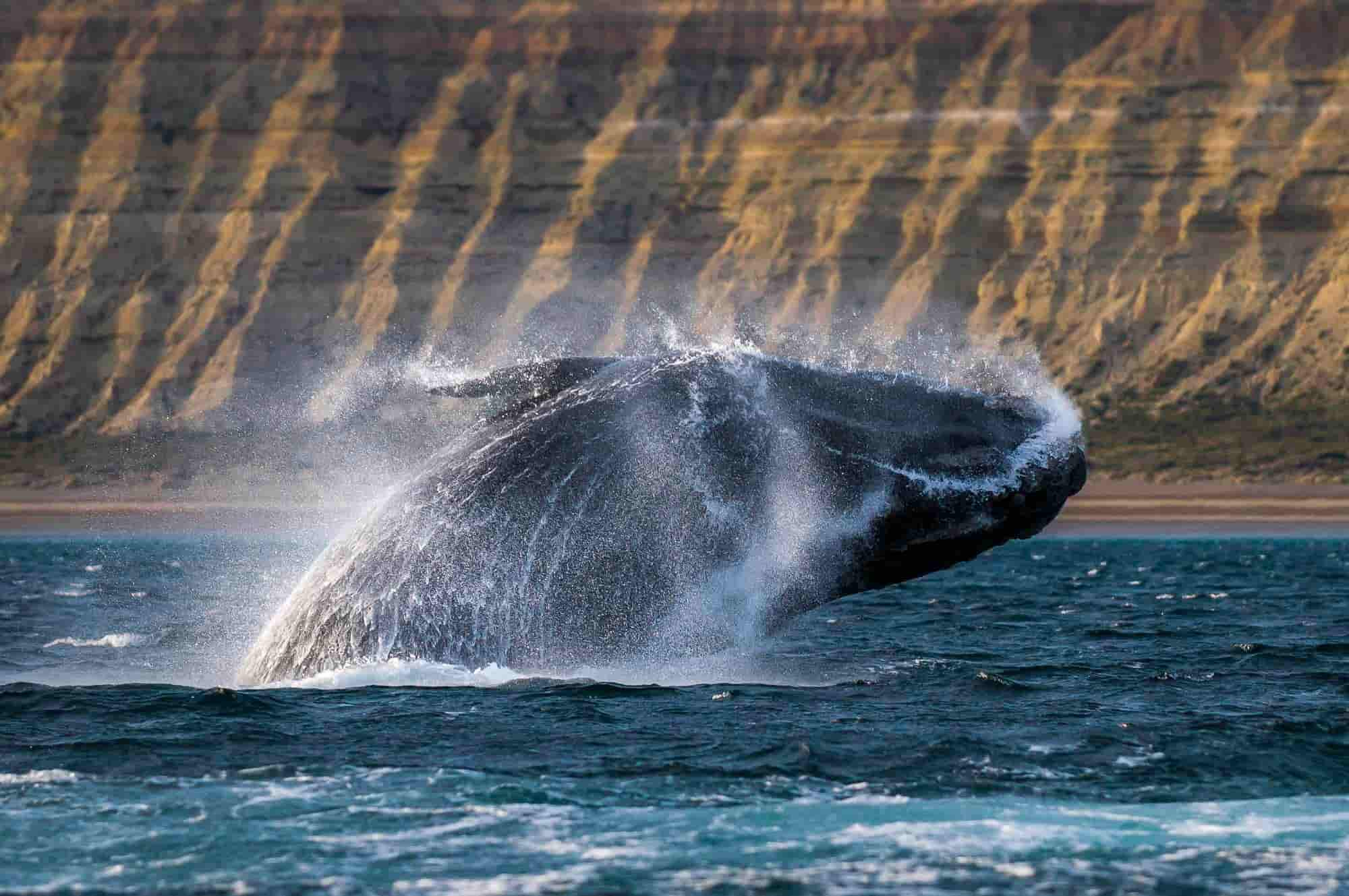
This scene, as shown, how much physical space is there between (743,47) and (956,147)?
11.3 metres

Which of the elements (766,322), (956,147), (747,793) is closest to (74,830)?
(747,793)

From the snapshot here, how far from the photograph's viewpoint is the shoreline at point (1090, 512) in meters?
66.3

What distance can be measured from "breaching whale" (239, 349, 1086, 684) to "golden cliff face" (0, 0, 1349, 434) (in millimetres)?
65848

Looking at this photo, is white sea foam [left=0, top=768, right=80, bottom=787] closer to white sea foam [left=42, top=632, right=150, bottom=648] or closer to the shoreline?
white sea foam [left=42, top=632, right=150, bottom=648]

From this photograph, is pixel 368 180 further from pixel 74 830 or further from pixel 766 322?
pixel 74 830

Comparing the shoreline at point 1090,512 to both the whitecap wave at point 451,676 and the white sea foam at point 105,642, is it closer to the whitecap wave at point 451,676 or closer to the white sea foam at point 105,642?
the white sea foam at point 105,642

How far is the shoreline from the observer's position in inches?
2611

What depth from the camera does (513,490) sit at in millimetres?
13906

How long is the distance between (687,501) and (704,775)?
2.20 metres

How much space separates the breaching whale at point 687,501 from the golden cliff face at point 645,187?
65.8 metres

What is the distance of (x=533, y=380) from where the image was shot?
14.1 meters

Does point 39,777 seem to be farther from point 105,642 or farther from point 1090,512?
point 1090,512

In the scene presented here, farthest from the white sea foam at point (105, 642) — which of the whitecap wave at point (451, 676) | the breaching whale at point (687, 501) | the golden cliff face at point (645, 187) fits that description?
the golden cliff face at point (645, 187)

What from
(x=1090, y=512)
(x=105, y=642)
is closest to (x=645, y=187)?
(x=1090, y=512)
